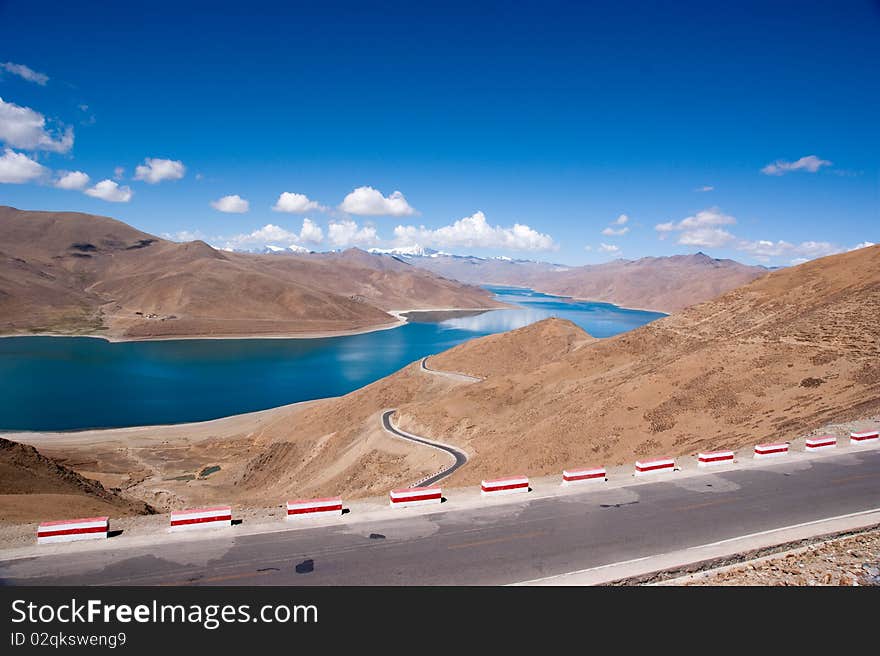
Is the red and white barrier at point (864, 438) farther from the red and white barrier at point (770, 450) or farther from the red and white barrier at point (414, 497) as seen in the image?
the red and white barrier at point (414, 497)

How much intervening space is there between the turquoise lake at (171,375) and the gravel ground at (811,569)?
83255mm

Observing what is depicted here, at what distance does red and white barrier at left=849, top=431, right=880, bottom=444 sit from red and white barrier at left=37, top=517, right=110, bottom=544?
112 feet

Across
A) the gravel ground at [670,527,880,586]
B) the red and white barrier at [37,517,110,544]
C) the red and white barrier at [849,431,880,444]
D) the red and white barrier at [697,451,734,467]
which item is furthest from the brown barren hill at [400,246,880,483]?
the red and white barrier at [37,517,110,544]

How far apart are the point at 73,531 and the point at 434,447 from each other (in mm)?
31718

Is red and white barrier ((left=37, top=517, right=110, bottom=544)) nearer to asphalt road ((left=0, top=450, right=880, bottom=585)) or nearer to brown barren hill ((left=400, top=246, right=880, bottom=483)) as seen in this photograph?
asphalt road ((left=0, top=450, right=880, bottom=585))

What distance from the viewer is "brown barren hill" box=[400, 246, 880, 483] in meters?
34.0

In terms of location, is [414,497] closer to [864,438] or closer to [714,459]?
[714,459]

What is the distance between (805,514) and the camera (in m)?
18.4

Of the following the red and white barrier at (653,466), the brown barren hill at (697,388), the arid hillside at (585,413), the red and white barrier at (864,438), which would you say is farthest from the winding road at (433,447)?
the red and white barrier at (864,438)

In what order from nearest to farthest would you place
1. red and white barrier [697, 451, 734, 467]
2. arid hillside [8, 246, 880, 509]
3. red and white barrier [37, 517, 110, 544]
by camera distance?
red and white barrier [37, 517, 110, 544] < red and white barrier [697, 451, 734, 467] < arid hillside [8, 246, 880, 509]

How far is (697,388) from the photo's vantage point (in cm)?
3972
